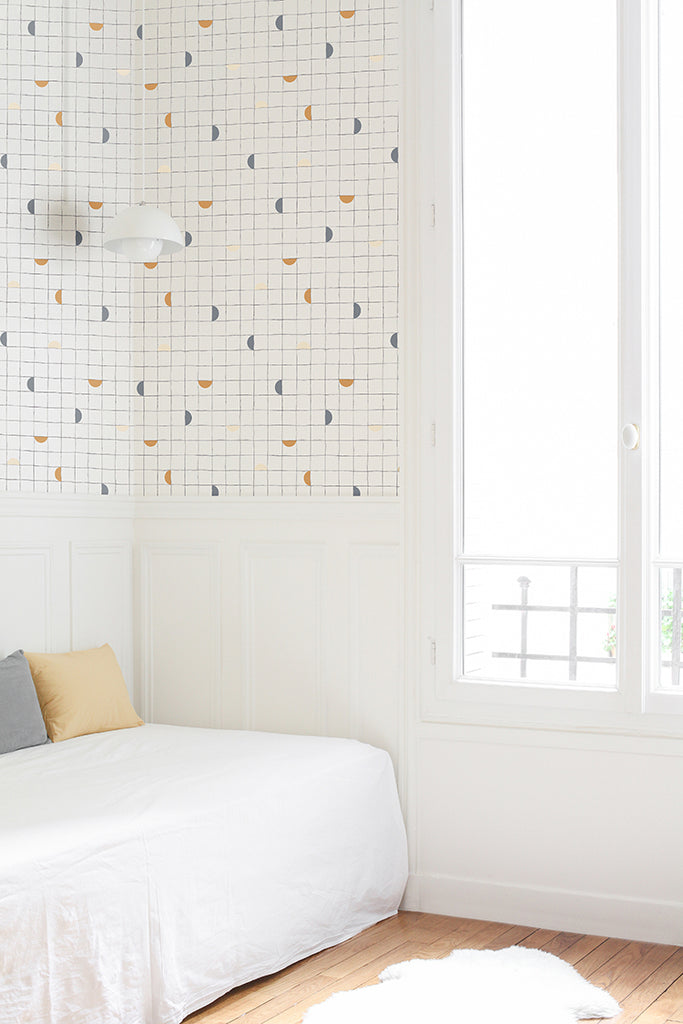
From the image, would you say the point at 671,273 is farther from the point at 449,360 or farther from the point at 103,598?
the point at 103,598

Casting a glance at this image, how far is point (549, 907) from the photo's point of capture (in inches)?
129

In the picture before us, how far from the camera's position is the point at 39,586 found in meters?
3.54

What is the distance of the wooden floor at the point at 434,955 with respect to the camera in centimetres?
267

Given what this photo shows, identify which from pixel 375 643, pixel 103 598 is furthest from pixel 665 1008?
pixel 103 598

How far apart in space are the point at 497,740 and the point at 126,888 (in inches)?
51.4

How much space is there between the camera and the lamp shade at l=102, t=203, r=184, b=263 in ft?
11.0

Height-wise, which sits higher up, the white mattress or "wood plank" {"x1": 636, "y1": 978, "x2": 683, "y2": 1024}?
the white mattress

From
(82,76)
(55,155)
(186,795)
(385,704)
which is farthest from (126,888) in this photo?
(82,76)

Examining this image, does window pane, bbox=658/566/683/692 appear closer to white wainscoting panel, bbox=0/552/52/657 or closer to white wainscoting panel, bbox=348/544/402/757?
white wainscoting panel, bbox=348/544/402/757

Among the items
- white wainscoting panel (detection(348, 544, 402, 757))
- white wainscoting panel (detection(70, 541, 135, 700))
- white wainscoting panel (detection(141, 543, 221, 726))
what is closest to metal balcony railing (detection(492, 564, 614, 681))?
white wainscoting panel (detection(348, 544, 402, 757))

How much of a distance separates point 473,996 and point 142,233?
225 centimetres

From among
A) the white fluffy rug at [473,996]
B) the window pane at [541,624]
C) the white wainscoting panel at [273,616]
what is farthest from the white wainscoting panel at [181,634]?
the white fluffy rug at [473,996]

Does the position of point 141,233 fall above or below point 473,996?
above

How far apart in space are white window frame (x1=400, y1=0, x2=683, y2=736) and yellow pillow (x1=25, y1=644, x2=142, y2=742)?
911mm
